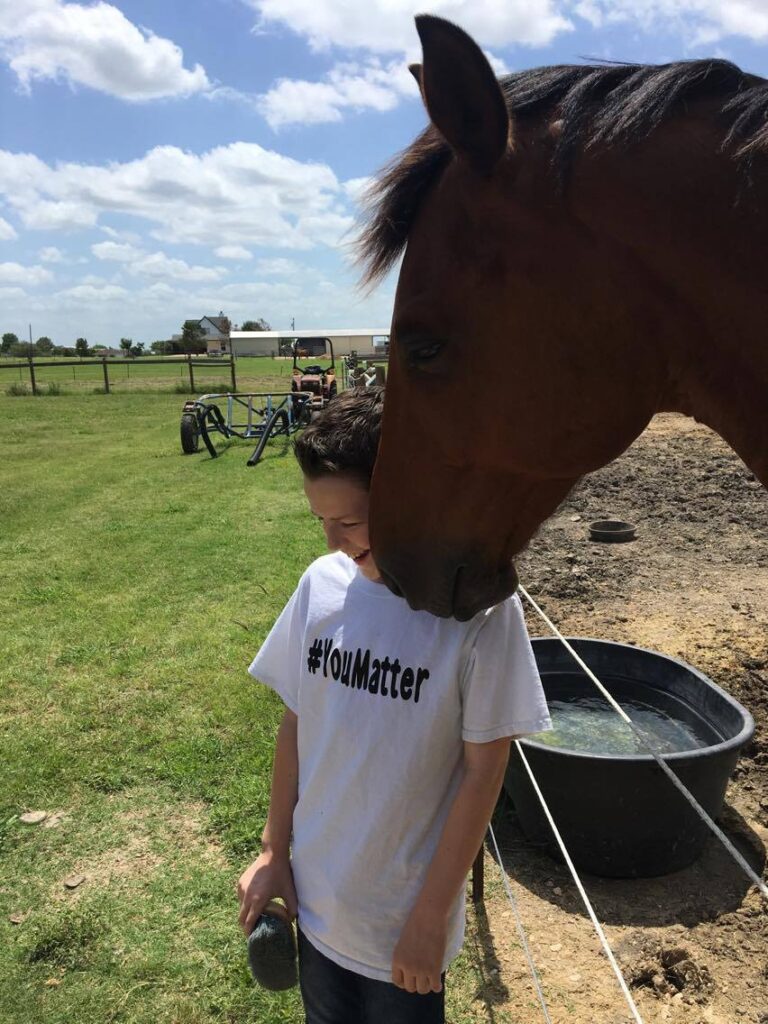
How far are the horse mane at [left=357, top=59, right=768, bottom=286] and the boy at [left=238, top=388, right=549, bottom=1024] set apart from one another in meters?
0.42

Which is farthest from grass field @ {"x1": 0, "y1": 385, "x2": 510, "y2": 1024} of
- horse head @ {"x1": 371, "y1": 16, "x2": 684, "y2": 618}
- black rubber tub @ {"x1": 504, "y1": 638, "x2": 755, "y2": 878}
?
horse head @ {"x1": 371, "y1": 16, "x2": 684, "y2": 618}

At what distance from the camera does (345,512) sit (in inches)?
56.7

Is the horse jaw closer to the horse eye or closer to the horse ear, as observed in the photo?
the horse eye

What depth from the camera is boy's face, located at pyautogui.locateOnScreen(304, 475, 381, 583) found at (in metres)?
1.43

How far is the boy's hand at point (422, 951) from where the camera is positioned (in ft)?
4.04

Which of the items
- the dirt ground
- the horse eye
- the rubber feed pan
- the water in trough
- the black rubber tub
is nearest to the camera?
the horse eye

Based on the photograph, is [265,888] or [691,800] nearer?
[265,888]

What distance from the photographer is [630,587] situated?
215 inches

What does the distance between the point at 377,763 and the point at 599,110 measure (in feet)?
3.63

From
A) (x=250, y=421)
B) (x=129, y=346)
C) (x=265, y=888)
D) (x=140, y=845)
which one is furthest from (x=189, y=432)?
(x=129, y=346)

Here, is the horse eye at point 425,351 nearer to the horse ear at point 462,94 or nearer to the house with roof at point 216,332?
the horse ear at point 462,94

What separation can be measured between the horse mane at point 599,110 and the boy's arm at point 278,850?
1.04 m

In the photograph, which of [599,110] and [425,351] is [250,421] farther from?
[599,110]

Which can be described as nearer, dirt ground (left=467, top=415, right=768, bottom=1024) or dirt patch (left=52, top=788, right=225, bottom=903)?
dirt ground (left=467, top=415, right=768, bottom=1024)
